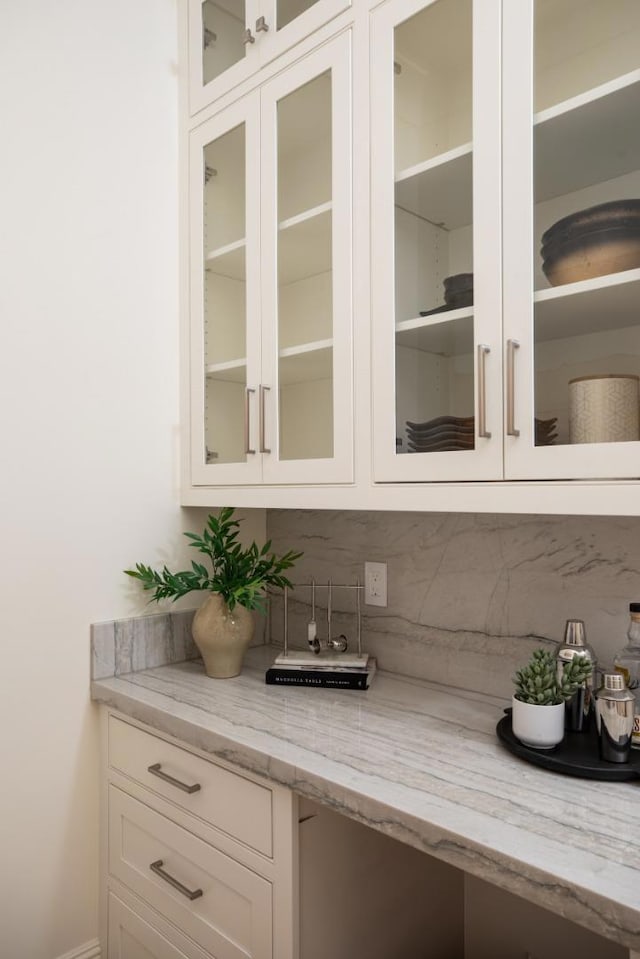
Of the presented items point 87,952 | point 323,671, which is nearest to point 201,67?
point 323,671

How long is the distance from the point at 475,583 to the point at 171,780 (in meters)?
0.79

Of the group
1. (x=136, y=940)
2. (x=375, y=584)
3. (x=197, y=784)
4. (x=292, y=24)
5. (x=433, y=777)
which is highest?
(x=292, y=24)

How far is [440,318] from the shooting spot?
1.19 m

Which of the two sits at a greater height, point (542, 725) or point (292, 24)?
point (292, 24)

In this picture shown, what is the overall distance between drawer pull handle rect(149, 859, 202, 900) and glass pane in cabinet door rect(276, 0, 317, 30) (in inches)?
73.8

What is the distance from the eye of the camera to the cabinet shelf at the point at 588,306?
0.98 meters

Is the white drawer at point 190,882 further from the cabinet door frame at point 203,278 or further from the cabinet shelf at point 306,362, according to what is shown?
the cabinet shelf at point 306,362

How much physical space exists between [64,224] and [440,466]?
1115mm

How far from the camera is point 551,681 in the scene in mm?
1109

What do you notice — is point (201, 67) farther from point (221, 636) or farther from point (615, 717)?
point (615, 717)

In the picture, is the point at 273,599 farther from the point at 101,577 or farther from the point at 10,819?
the point at 10,819

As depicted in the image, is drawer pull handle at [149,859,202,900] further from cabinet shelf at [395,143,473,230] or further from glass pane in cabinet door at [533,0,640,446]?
cabinet shelf at [395,143,473,230]

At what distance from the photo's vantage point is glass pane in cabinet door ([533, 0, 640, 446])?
975 mm

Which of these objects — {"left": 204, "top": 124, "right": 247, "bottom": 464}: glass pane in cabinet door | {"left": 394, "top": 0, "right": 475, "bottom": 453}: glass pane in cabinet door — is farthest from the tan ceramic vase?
{"left": 394, "top": 0, "right": 475, "bottom": 453}: glass pane in cabinet door
